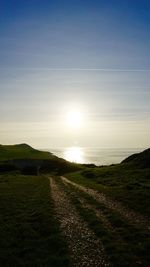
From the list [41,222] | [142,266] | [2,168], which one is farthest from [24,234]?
[2,168]

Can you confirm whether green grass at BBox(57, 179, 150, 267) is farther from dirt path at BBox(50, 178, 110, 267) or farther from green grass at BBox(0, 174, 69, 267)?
green grass at BBox(0, 174, 69, 267)

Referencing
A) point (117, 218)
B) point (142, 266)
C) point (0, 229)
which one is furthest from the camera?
point (117, 218)

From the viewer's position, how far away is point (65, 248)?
17969 mm

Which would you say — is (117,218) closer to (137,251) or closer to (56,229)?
(56,229)

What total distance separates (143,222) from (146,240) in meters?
5.25

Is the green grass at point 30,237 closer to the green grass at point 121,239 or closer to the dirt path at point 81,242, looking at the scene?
the dirt path at point 81,242

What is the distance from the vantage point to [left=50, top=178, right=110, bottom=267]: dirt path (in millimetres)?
15944

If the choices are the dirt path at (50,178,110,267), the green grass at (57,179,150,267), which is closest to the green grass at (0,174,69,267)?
the dirt path at (50,178,110,267)

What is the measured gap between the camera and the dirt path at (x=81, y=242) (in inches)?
628

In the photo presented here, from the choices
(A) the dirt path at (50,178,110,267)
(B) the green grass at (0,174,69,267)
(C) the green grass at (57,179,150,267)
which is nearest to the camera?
(A) the dirt path at (50,178,110,267)

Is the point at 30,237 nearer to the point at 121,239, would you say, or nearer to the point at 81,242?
the point at 81,242

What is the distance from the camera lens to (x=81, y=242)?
19.2 metres

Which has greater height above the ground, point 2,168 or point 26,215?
point 2,168

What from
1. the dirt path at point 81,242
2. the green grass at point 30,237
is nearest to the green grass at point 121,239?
the dirt path at point 81,242
